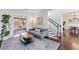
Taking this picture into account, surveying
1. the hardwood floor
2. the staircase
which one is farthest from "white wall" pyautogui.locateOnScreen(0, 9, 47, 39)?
the hardwood floor

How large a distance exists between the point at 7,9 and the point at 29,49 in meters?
0.67

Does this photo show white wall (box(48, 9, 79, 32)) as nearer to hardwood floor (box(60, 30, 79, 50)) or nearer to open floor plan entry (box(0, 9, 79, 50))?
open floor plan entry (box(0, 9, 79, 50))

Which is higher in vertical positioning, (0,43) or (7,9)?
(7,9)

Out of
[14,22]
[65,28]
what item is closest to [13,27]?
[14,22]

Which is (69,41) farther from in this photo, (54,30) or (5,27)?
(5,27)

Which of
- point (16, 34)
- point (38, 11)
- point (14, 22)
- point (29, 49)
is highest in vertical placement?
point (38, 11)

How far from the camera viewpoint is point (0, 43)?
2373 mm

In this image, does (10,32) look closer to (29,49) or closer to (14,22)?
(14,22)

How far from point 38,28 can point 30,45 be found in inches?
11.0

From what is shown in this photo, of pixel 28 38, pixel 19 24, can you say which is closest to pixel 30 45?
pixel 28 38

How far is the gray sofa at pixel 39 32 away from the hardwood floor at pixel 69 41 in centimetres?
29

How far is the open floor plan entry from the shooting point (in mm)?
2369

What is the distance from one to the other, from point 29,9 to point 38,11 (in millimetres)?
136

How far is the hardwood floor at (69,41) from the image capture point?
2.39m
